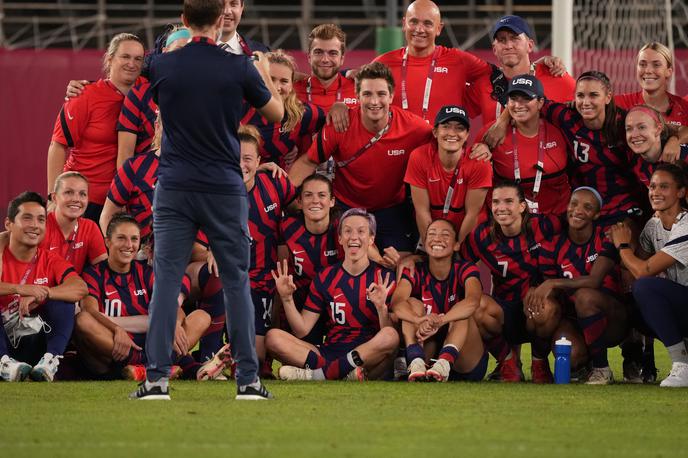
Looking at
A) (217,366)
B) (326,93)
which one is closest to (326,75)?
(326,93)

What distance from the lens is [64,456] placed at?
4.82 metres

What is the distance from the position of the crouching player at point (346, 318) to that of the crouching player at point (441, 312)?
14 centimetres

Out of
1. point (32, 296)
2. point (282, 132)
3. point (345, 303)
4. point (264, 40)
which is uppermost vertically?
point (264, 40)

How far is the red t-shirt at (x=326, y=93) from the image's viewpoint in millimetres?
9070

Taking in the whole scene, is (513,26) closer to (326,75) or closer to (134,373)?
(326,75)

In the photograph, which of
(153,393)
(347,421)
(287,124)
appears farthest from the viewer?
(287,124)

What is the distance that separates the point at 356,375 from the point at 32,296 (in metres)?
2.05

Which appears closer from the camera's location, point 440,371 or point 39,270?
point 440,371

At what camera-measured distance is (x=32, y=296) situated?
759cm

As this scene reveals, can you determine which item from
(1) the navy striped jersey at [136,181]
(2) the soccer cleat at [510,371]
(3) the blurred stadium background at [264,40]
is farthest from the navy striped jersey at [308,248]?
(3) the blurred stadium background at [264,40]

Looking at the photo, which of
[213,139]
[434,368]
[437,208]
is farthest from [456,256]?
[213,139]

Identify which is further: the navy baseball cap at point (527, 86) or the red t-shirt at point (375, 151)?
the red t-shirt at point (375, 151)

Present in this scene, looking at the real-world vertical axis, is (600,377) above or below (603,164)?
below

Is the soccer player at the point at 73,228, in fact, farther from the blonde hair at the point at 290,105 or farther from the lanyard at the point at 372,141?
the lanyard at the point at 372,141
